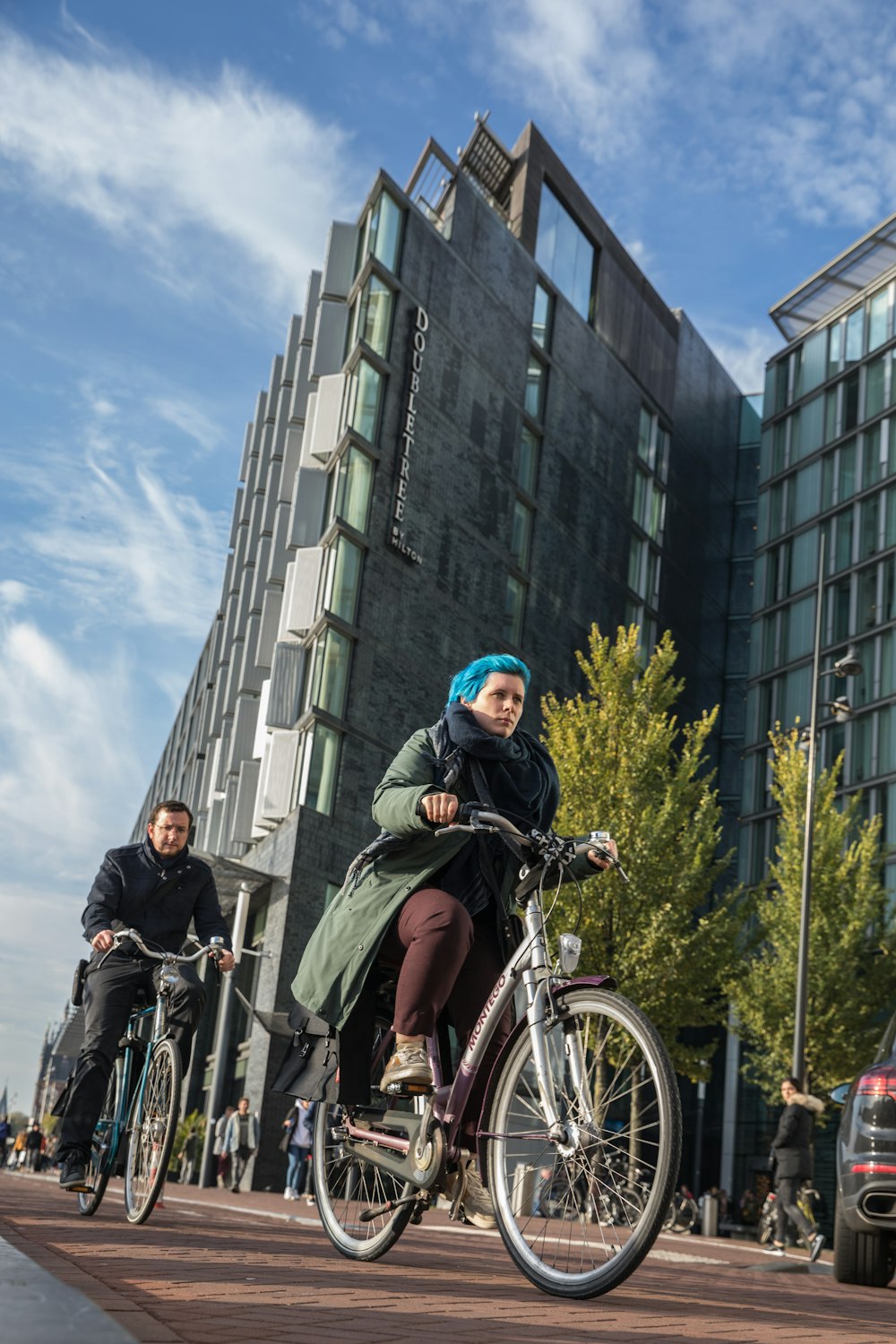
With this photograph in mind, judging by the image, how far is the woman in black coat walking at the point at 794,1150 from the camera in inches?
552

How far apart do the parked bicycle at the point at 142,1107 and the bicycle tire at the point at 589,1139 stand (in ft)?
7.43

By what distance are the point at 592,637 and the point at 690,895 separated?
480 centimetres

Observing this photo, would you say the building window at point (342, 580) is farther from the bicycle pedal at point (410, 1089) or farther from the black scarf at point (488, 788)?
the bicycle pedal at point (410, 1089)

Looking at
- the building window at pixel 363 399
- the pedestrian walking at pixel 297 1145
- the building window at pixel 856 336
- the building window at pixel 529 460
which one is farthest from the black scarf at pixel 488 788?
the building window at pixel 856 336

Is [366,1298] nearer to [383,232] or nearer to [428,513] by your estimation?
[428,513]

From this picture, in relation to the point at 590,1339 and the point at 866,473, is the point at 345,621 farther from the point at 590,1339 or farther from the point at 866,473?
the point at 590,1339

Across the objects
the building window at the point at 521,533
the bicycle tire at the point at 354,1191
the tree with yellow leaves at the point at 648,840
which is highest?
the building window at the point at 521,533

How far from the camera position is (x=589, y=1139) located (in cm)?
350

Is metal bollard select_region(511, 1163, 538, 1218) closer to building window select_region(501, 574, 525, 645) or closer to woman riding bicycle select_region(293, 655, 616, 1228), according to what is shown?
woman riding bicycle select_region(293, 655, 616, 1228)

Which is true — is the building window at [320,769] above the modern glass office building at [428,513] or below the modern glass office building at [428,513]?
below

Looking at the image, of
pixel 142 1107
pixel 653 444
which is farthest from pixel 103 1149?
pixel 653 444

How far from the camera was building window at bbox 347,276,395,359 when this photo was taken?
34219 millimetres

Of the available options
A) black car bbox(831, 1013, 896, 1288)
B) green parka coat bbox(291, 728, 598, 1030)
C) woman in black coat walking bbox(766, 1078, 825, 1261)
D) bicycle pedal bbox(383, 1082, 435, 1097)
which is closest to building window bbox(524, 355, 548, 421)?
woman in black coat walking bbox(766, 1078, 825, 1261)

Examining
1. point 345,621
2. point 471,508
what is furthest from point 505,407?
point 345,621
